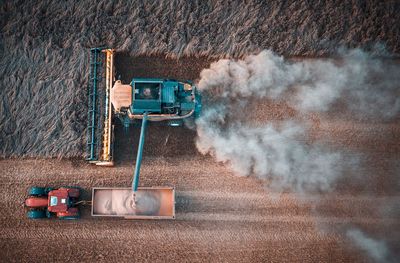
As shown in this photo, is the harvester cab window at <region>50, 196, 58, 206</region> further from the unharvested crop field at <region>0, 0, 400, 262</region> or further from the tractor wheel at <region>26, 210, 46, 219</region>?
the unharvested crop field at <region>0, 0, 400, 262</region>

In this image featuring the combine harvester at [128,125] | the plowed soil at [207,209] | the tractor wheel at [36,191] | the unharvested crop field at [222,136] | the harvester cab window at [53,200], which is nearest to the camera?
the harvester cab window at [53,200]

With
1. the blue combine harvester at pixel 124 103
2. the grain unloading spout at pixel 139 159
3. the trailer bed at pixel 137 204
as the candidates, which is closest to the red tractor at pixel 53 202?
the trailer bed at pixel 137 204

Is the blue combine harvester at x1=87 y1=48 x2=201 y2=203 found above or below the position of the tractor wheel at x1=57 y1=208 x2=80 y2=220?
above

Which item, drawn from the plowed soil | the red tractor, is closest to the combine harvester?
the red tractor

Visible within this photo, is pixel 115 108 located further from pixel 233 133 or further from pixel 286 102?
pixel 286 102

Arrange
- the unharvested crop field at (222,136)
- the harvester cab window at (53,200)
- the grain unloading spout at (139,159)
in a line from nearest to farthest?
the grain unloading spout at (139,159)
the harvester cab window at (53,200)
the unharvested crop field at (222,136)

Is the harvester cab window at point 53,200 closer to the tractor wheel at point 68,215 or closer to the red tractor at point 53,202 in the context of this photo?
the red tractor at point 53,202

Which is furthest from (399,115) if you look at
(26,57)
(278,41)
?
(26,57)
